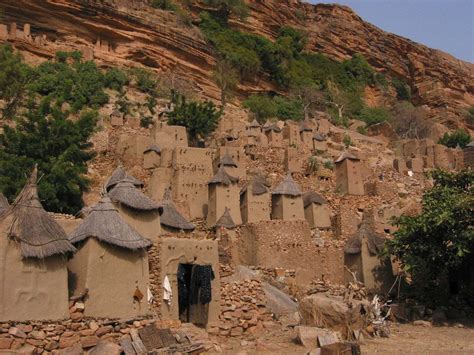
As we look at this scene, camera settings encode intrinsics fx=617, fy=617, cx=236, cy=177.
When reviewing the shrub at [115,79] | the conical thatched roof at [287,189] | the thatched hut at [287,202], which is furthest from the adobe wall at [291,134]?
the thatched hut at [287,202]

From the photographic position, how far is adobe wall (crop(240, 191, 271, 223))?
78.7 ft

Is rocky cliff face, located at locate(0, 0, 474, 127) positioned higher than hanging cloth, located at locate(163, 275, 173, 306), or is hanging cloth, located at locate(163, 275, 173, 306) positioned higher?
rocky cliff face, located at locate(0, 0, 474, 127)

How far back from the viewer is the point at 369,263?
1906 centimetres

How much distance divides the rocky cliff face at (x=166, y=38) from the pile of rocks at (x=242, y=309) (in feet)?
109

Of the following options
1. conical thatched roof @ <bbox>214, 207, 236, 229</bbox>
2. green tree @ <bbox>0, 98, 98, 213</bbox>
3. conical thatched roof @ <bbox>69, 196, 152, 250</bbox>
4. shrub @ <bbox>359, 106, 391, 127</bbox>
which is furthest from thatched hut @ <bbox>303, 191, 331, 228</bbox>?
shrub @ <bbox>359, 106, 391, 127</bbox>

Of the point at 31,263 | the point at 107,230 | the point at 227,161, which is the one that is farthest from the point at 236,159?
the point at 31,263

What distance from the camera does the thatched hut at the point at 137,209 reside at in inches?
612

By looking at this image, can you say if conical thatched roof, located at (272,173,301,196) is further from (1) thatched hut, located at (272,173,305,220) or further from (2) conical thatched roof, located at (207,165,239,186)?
(2) conical thatched roof, located at (207,165,239,186)

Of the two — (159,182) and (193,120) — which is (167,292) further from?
(193,120)

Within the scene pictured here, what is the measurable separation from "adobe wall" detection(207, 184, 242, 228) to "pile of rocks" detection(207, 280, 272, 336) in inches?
348

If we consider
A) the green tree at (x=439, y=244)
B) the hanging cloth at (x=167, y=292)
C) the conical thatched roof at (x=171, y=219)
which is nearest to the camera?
the hanging cloth at (x=167, y=292)

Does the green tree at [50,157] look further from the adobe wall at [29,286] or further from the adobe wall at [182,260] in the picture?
the adobe wall at [29,286]

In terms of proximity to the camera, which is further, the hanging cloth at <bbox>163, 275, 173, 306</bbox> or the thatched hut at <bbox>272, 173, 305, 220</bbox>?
the thatched hut at <bbox>272, 173, 305, 220</bbox>

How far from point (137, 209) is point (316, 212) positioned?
11387mm
